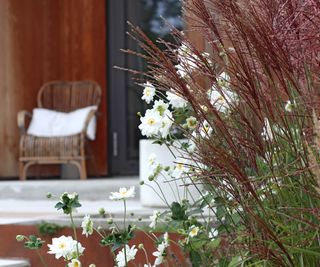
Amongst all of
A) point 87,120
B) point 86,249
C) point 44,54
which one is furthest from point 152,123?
point 44,54

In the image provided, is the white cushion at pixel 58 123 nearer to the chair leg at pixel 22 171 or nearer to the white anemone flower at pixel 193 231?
the chair leg at pixel 22 171

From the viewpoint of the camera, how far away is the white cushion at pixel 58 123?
261 inches

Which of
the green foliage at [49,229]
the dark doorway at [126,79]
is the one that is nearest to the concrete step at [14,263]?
the green foliage at [49,229]

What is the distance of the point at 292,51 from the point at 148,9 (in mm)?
5222

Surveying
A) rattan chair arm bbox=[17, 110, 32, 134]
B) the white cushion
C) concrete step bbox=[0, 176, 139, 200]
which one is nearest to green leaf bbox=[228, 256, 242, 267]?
concrete step bbox=[0, 176, 139, 200]

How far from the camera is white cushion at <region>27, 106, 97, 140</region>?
6.62m

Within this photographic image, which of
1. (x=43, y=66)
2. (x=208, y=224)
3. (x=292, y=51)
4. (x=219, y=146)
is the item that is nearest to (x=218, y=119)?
(x=219, y=146)

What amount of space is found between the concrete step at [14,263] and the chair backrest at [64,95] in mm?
4127

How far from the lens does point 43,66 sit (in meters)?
7.25

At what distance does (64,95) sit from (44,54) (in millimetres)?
439

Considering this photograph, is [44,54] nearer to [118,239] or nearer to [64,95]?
[64,95]

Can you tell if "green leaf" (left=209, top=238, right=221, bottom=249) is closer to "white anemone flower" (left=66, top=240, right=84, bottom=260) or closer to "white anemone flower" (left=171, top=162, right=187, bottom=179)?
"white anemone flower" (left=171, top=162, right=187, bottom=179)

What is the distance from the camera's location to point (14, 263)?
Answer: 288 cm

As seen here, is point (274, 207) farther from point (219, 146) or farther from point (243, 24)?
point (243, 24)
